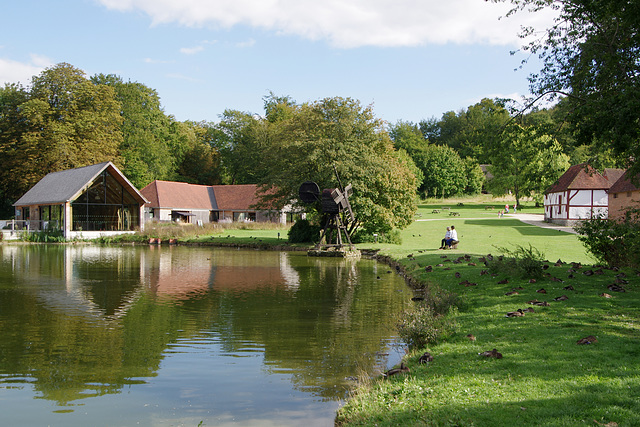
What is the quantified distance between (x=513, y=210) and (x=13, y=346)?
2780 inches

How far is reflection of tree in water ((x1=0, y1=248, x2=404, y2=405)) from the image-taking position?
7934mm

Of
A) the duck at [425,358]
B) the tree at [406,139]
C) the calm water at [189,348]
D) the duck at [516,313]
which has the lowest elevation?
the calm water at [189,348]

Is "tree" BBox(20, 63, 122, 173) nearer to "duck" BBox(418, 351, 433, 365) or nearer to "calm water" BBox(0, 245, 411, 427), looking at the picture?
"calm water" BBox(0, 245, 411, 427)

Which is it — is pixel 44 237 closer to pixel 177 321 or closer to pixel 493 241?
pixel 493 241

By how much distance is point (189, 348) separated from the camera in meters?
9.36

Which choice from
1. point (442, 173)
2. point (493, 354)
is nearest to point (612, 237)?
point (493, 354)

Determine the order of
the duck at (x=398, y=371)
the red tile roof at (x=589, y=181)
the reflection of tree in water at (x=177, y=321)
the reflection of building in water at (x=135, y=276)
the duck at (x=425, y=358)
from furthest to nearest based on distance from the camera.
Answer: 1. the red tile roof at (x=589, y=181)
2. the reflection of building in water at (x=135, y=276)
3. the reflection of tree in water at (x=177, y=321)
4. the duck at (x=425, y=358)
5. the duck at (x=398, y=371)

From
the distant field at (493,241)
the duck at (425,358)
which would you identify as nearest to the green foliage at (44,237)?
the distant field at (493,241)

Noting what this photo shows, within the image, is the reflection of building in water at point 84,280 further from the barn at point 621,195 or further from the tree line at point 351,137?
the barn at point 621,195

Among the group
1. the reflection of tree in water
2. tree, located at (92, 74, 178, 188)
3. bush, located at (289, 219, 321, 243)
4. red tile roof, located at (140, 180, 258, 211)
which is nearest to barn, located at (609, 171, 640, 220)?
bush, located at (289, 219, 321, 243)

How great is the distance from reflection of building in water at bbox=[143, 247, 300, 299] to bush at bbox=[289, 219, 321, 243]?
243 inches

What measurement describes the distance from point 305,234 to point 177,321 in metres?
24.5

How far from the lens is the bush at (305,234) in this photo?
35.7 meters

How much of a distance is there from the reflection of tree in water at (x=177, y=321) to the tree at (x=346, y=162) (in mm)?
11875
